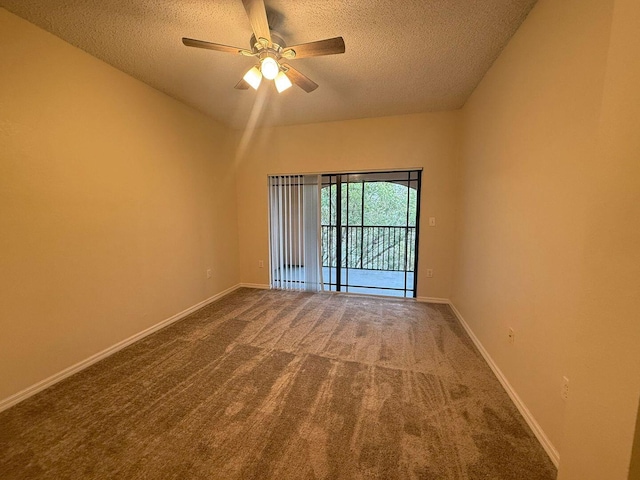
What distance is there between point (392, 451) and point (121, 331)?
8.01 ft

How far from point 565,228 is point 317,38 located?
2019mm

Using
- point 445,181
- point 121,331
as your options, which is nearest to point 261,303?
point 121,331

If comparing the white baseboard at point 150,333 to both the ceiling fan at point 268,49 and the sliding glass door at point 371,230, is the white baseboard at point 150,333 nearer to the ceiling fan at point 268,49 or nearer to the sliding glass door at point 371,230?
the sliding glass door at point 371,230

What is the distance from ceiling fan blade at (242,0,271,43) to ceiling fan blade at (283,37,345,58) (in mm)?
166

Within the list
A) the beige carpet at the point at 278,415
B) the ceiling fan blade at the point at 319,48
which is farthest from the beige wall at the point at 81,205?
the ceiling fan blade at the point at 319,48

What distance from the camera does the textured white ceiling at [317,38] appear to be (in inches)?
60.3

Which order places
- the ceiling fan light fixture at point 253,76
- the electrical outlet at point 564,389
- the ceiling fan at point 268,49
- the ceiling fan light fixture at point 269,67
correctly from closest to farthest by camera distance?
the electrical outlet at point 564,389, the ceiling fan at point 268,49, the ceiling fan light fixture at point 269,67, the ceiling fan light fixture at point 253,76

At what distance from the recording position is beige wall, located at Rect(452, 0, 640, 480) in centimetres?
72

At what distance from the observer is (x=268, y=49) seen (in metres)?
1.64

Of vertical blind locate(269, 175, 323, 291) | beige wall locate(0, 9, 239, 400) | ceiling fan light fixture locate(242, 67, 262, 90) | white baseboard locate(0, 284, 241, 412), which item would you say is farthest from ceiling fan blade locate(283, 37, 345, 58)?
white baseboard locate(0, 284, 241, 412)

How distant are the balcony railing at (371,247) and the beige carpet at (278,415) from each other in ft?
5.79

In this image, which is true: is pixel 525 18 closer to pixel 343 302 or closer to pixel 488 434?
pixel 488 434

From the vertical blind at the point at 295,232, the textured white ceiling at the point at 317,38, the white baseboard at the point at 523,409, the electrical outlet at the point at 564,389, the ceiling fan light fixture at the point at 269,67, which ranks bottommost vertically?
the white baseboard at the point at 523,409

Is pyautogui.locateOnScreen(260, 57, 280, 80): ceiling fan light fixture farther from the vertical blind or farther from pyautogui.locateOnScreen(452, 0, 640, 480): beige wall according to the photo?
the vertical blind
